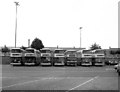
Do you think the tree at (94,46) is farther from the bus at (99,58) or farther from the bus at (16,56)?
the bus at (16,56)

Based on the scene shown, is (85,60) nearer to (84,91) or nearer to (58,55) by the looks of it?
(58,55)

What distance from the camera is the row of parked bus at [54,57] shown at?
56.5m

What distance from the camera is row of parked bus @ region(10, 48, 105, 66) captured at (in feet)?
185

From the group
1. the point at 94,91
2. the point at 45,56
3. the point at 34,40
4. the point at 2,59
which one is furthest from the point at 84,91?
the point at 34,40

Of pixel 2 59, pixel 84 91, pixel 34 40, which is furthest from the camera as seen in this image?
pixel 34 40

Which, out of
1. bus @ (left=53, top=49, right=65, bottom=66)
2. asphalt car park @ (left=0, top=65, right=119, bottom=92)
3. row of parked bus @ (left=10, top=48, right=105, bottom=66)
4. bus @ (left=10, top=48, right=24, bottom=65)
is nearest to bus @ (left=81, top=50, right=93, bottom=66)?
row of parked bus @ (left=10, top=48, right=105, bottom=66)

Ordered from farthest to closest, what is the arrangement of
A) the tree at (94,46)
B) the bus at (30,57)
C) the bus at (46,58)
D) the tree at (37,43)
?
the tree at (94,46), the tree at (37,43), the bus at (46,58), the bus at (30,57)

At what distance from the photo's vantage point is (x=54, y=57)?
190ft

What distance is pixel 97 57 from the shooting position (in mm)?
58281

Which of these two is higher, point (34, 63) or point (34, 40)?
point (34, 40)

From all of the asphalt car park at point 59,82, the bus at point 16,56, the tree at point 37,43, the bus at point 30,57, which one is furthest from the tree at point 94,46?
the asphalt car park at point 59,82

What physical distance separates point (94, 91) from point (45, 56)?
42.2 m

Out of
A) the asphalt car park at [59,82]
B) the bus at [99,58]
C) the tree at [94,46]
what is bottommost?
the asphalt car park at [59,82]

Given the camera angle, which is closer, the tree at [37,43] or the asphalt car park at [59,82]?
the asphalt car park at [59,82]
